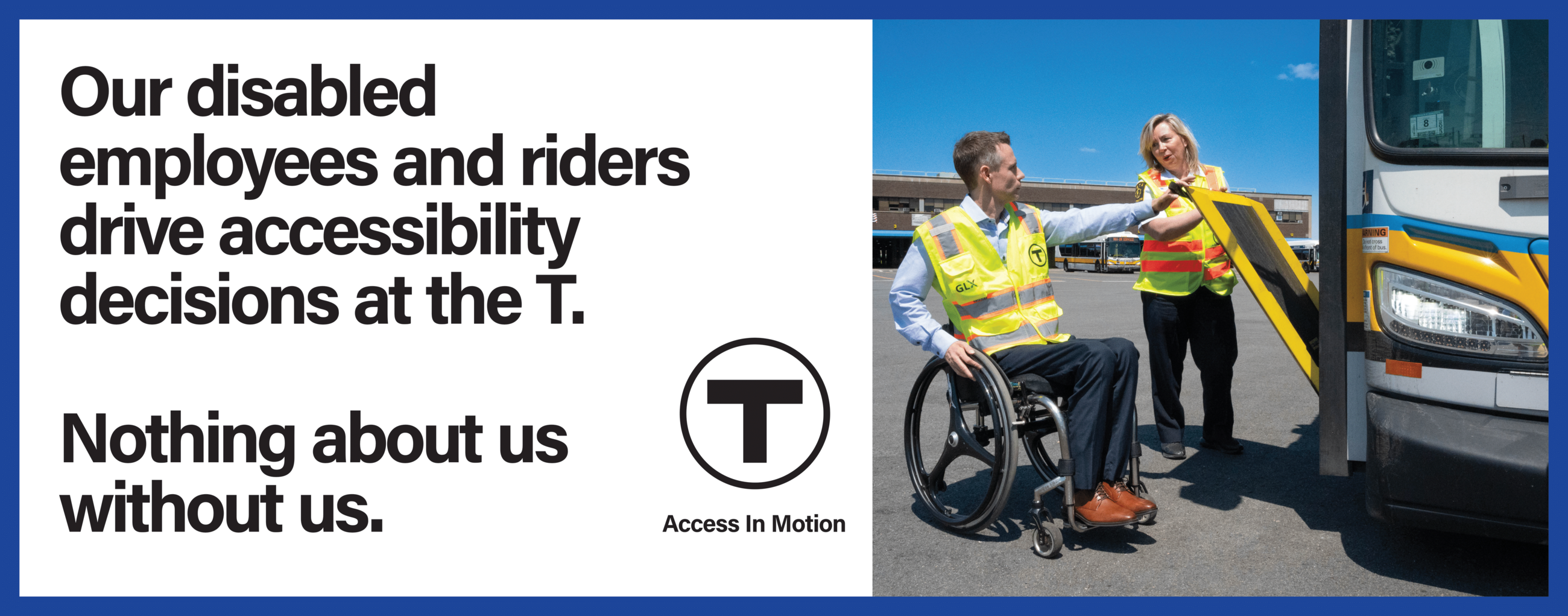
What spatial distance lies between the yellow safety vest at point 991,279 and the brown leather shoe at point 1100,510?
→ 1.75ft

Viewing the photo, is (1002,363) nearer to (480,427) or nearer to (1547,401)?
(1547,401)

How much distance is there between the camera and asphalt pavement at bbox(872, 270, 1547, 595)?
312 cm

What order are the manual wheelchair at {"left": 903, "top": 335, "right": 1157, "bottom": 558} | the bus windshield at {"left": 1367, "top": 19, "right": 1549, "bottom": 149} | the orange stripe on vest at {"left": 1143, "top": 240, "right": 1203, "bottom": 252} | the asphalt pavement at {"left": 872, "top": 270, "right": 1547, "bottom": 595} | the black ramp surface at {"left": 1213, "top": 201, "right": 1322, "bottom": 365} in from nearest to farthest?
the bus windshield at {"left": 1367, "top": 19, "right": 1549, "bottom": 149}, the asphalt pavement at {"left": 872, "top": 270, "right": 1547, "bottom": 595}, the manual wheelchair at {"left": 903, "top": 335, "right": 1157, "bottom": 558}, the black ramp surface at {"left": 1213, "top": 201, "right": 1322, "bottom": 365}, the orange stripe on vest at {"left": 1143, "top": 240, "right": 1203, "bottom": 252}

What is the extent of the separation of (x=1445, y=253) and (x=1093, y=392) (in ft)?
3.42

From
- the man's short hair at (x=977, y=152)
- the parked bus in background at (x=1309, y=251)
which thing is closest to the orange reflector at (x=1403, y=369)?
the man's short hair at (x=977, y=152)

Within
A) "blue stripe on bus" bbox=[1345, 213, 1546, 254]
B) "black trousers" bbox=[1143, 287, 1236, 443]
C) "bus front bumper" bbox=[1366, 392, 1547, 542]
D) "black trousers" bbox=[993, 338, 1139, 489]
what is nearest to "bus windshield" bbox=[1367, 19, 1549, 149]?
"blue stripe on bus" bbox=[1345, 213, 1546, 254]

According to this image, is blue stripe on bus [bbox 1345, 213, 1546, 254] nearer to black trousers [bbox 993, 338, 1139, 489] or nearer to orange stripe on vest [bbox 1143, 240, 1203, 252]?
black trousers [bbox 993, 338, 1139, 489]

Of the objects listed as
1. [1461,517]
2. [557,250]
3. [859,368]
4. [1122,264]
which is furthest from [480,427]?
[1122,264]

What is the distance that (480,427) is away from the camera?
11.4 feet

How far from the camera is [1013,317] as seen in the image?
3494 millimetres

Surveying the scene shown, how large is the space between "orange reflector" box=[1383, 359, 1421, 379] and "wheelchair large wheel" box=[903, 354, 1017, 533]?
42.6 inches

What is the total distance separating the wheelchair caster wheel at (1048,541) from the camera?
335 cm

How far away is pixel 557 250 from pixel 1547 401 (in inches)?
114

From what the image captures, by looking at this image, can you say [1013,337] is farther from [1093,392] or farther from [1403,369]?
[1403,369]
